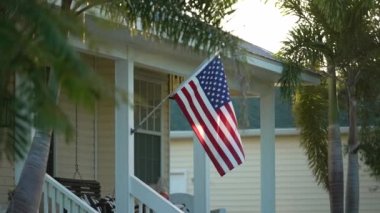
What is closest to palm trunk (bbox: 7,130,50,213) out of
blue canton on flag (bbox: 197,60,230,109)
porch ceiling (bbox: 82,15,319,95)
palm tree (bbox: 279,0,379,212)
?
porch ceiling (bbox: 82,15,319,95)

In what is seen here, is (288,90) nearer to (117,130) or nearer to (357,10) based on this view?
(357,10)

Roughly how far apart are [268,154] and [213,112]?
4.68 meters

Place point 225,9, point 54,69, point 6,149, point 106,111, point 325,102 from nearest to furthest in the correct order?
point 54,69, point 6,149, point 225,9, point 106,111, point 325,102

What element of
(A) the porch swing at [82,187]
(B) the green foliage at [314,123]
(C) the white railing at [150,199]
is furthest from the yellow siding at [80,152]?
(B) the green foliage at [314,123]

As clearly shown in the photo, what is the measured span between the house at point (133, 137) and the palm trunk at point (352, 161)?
3.21 ft

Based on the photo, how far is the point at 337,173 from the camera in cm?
1611

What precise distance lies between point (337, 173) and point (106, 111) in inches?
193

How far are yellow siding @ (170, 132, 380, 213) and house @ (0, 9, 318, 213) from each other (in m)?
8.43

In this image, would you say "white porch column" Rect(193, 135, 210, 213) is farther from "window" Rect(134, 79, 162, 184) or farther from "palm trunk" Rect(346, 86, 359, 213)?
"palm trunk" Rect(346, 86, 359, 213)

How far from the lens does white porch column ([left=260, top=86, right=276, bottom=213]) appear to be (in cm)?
1505

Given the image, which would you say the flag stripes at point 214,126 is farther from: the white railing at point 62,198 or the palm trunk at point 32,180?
the palm trunk at point 32,180

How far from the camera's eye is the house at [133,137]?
10.8 m

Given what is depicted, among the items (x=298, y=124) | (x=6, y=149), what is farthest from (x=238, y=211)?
(x=6, y=149)

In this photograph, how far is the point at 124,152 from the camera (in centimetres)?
1100
